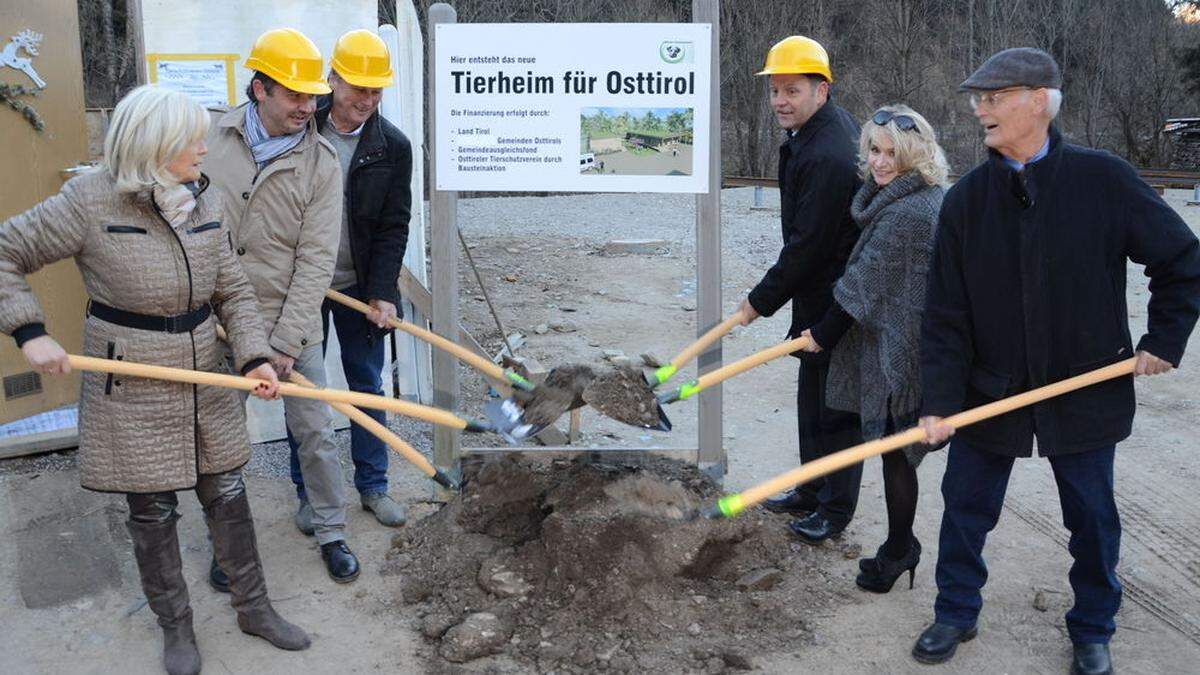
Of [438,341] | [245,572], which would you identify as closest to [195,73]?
[438,341]

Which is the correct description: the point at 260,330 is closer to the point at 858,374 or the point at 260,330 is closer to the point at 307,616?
the point at 307,616

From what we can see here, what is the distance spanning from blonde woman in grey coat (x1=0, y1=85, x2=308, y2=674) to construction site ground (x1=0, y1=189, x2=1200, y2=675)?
13.2 inches

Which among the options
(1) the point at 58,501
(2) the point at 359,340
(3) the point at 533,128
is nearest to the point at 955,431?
(3) the point at 533,128

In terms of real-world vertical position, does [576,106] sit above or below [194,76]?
below

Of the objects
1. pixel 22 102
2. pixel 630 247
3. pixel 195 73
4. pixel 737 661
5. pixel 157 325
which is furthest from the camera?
pixel 630 247

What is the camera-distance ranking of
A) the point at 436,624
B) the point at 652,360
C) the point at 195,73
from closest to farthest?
the point at 436,624
the point at 195,73
the point at 652,360

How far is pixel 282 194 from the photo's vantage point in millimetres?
4285

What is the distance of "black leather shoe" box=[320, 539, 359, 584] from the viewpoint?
14.9 ft

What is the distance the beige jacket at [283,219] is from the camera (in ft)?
14.0

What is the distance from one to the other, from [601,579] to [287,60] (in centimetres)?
234

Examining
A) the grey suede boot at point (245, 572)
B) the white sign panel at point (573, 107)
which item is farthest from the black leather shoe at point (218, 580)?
the white sign panel at point (573, 107)

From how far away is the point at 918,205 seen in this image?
4.07 meters

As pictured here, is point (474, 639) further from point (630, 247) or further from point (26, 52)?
point (630, 247)

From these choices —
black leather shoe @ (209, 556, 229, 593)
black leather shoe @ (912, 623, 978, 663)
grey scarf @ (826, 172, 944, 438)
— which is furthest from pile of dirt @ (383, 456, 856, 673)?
grey scarf @ (826, 172, 944, 438)
